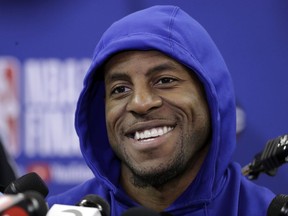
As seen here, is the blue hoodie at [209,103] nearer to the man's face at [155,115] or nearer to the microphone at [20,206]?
the man's face at [155,115]

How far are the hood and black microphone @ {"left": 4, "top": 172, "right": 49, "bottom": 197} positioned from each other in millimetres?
318

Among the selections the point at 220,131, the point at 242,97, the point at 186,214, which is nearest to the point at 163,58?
the point at 220,131

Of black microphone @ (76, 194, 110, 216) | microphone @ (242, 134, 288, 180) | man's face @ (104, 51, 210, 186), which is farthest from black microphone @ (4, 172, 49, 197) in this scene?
microphone @ (242, 134, 288, 180)

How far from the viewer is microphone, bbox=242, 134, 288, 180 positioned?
1078 mm

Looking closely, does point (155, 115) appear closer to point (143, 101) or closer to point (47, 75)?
point (143, 101)

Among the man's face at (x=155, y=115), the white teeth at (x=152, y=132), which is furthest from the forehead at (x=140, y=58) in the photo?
the white teeth at (x=152, y=132)

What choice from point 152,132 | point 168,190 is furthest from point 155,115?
point 168,190

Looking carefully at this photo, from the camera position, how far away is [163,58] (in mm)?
1159

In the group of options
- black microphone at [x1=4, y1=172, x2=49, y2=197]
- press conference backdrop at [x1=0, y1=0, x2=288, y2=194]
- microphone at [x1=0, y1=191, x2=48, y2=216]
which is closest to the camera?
microphone at [x1=0, y1=191, x2=48, y2=216]

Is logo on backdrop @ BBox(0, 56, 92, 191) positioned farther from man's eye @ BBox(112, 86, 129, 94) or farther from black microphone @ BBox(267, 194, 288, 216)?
black microphone @ BBox(267, 194, 288, 216)

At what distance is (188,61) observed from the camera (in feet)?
3.73

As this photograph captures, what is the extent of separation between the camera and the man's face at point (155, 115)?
44.4 inches

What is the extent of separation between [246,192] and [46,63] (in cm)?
112

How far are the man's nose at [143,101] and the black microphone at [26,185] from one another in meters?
0.24
